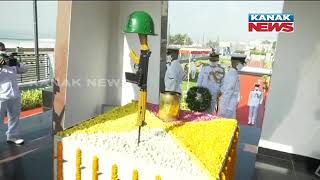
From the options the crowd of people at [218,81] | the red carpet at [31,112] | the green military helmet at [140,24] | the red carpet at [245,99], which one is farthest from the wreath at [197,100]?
the red carpet at [31,112]

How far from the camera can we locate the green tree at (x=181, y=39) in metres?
4.64

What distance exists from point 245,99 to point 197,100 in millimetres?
1249

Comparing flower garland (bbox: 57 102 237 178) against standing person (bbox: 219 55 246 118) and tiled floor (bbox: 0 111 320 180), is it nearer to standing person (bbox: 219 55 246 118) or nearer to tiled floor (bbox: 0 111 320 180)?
tiled floor (bbox: 0 111 320 180)

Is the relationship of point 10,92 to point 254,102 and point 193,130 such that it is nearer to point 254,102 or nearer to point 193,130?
point 193,130

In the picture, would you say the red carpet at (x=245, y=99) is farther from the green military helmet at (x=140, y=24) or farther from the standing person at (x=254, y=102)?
the green military helmet at (x=140, y=24)

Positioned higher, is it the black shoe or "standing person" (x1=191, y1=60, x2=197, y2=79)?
"standing person" (x1=191, y1=60, x2=197, y2=79)

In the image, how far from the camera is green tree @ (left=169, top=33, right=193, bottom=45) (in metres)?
4.64

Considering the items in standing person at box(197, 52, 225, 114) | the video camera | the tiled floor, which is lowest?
the tiled floor

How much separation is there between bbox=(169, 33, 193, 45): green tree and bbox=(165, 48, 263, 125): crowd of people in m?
0.18

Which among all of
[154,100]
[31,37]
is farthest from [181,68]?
[31,37]

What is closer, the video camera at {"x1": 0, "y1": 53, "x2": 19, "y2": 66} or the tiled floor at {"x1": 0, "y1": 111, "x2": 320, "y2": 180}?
the tiled floor at {"x1": 0, "y1": 111, "x2": 320, "y2": 180}

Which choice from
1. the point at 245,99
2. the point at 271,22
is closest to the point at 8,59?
the point at 271,22

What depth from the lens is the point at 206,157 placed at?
5.99 feet

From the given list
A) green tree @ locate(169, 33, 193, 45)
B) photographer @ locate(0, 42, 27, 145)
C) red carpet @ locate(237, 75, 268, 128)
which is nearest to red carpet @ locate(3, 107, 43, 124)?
photographer @ locate(0, 42, 27, 145)
